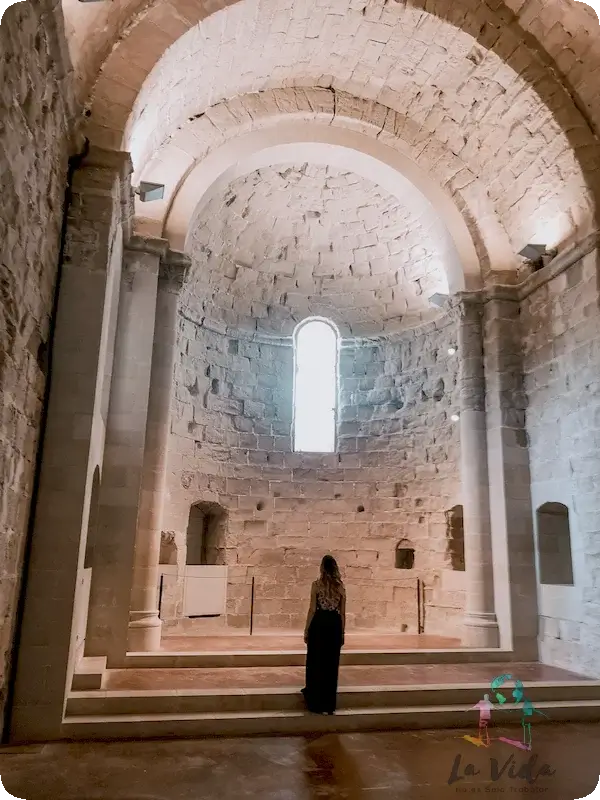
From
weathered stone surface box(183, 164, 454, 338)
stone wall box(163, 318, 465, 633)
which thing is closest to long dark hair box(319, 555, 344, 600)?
stone wall box(163, 318, 465, 633)

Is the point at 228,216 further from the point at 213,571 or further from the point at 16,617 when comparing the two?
the point at 16,617

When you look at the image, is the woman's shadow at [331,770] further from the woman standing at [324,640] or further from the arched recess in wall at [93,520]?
the arched recess in wall at [93,520]

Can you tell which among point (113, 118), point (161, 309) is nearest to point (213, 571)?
point (161, 309)

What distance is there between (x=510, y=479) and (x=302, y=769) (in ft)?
19.7

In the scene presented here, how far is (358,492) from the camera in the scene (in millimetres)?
13234

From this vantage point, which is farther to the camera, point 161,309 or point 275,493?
point 275,493

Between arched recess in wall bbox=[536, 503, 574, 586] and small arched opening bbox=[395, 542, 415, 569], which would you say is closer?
arched recess in wall bbox=[536, 503, 574, 586]

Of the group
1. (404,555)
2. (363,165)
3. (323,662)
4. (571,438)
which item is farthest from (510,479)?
(363,165)

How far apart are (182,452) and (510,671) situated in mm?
6624

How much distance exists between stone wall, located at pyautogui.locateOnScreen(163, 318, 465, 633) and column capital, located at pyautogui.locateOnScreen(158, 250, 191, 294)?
2724 mm

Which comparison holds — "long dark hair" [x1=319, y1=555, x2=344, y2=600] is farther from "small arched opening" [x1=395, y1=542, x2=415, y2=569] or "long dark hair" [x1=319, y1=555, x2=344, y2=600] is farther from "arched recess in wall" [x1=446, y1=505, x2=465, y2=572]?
"small arched opening" [x1=395, y1=542, x2=415, y2=569]

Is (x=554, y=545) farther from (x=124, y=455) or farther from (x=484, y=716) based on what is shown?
(x=124, y=455)

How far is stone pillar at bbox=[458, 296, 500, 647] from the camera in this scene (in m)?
9.59

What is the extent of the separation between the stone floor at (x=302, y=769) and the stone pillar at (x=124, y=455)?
2.35 meters
